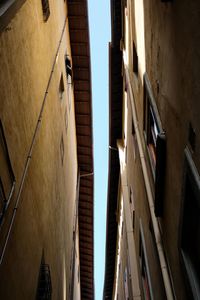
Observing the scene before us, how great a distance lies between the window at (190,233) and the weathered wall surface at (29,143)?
227 cm

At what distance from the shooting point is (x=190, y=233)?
5.53 metres

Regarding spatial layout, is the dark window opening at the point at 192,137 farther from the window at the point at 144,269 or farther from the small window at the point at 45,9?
the small window at the point at 45,9

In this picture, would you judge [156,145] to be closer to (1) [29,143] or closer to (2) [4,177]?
(1) [29,143]

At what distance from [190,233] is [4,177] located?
2569 mm

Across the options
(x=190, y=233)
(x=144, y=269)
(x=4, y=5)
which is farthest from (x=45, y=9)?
(x=190, y=233)

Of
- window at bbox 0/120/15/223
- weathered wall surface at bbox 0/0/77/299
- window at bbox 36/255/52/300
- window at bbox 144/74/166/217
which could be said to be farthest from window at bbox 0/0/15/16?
window at bbox 36/255/52/300

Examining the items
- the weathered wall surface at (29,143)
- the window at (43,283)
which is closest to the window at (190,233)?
the weathered wall surface at (29,143)

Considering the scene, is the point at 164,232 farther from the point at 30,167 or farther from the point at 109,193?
the point at 109,193

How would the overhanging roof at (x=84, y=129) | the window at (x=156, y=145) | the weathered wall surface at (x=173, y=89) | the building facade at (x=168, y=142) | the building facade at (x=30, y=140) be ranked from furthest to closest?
the overhanging roof at (x=84, y=129) → the window at (x=156, y=145) → the building facade at (x=30, y=140) → the building facade at (x=168, y=142) → the weathered wall surface at (x=173, y=89)

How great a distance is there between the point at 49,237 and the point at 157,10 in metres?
5.53

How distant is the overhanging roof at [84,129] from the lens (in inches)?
636

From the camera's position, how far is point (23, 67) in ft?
23.4

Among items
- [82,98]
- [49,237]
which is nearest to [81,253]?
[82,98]

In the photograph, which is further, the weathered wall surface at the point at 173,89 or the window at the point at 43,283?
the window at the point at 43,283
